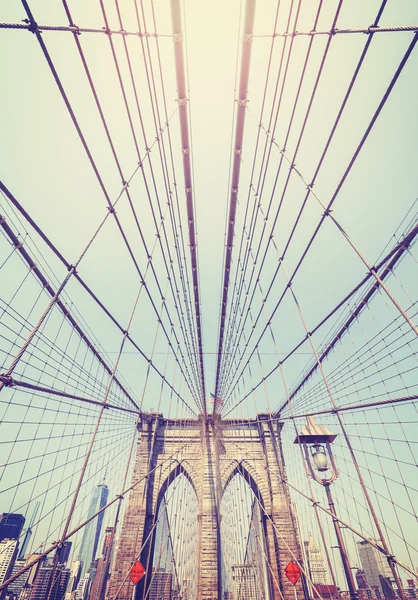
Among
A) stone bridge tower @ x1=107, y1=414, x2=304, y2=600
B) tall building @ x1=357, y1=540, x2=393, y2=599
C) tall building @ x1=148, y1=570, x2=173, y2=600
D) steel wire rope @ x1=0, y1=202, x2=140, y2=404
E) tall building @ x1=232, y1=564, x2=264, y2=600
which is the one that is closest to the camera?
steel wire rope @ x1=0, y1=202, x2=140, y2=404

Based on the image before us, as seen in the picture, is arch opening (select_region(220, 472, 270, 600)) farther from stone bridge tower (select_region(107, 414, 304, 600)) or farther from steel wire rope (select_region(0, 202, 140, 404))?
steel wire rope (select_region(0, 202, 140, 404))

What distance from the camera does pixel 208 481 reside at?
15.1 m

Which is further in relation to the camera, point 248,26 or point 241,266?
point 241,266

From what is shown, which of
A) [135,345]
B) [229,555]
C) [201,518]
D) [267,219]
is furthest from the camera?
[229,555]

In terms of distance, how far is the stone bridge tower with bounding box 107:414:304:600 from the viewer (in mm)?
12484

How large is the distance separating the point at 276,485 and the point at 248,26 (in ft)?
56.2

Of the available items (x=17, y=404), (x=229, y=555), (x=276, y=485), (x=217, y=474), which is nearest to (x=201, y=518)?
(x=217, y=474)

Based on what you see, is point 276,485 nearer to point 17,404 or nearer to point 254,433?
point 254,433

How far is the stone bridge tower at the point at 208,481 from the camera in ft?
41.0

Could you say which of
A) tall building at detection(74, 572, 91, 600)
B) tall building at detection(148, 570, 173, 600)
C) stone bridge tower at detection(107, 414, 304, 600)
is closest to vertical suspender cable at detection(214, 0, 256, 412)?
stone bridge tower at detection(107, 414, 304, 600)

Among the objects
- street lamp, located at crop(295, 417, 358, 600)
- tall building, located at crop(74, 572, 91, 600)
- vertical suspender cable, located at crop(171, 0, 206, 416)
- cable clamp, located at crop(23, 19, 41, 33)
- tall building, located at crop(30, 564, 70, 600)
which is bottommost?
tall building, located at crop(74, 572, 91, 600)

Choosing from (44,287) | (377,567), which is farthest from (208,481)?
(377,567)

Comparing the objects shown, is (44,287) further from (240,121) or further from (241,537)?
(241,537)

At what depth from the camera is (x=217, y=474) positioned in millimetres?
14945
